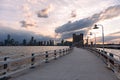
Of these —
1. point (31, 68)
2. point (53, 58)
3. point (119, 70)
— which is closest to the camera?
point (119, 70)

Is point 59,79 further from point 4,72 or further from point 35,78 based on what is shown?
point 4,72

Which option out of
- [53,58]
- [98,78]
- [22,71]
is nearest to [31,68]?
[22,71]

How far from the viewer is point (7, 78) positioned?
1191 centimetres

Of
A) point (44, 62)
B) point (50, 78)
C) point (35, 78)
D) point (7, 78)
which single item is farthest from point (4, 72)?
point (44, 62)

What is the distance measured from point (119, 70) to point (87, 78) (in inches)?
113

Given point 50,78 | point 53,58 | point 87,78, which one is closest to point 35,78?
point 50,78

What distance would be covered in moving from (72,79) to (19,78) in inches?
105

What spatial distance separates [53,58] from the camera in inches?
1086

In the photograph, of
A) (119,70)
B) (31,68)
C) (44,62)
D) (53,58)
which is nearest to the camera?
(119,70)

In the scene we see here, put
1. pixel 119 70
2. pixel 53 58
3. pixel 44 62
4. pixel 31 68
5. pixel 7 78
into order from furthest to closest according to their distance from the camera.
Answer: pixel 53 58 → pixel 44 62 → pixel 31 68 → pixel 119 70 → pixel 7 78

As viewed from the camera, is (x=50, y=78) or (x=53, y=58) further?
(x=53, y=58)

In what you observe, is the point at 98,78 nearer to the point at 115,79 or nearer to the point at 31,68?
the point at 115,79

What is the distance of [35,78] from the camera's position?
40.1 ft

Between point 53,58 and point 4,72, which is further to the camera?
point 53,58
